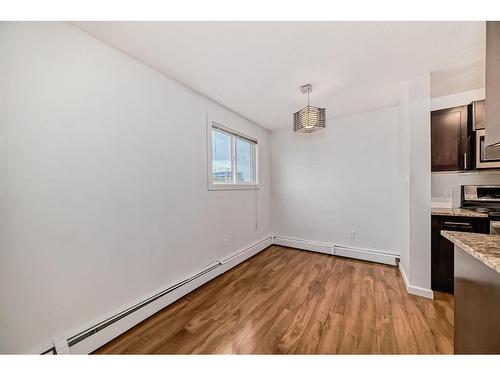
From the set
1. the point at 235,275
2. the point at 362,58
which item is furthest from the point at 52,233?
the point at 362,58

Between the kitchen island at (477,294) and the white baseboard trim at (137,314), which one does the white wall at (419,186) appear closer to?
the kitchen island at (477,294)

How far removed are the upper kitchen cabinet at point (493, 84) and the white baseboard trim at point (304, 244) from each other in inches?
104

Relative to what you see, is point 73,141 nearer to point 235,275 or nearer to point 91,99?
point 91,99

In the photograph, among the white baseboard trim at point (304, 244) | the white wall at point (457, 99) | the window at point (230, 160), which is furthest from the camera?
the white baseboard trim at point (304, 244)

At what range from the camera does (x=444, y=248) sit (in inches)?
80.2

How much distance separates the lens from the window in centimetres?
262

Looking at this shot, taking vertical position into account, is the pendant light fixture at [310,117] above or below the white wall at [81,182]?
above

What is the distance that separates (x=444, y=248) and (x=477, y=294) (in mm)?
1548

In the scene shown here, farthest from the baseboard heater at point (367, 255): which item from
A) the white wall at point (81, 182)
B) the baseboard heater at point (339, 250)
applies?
the white wall at point (81, 182)

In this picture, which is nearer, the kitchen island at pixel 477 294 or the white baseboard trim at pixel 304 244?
the kitchen island at pixel 477 294

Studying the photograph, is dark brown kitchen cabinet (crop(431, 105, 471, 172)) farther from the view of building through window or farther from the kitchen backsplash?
the view of building through window

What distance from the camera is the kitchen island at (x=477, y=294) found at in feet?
2.56

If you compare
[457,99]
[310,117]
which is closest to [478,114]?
[457,99]

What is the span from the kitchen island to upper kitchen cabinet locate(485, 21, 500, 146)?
1.72 feet
